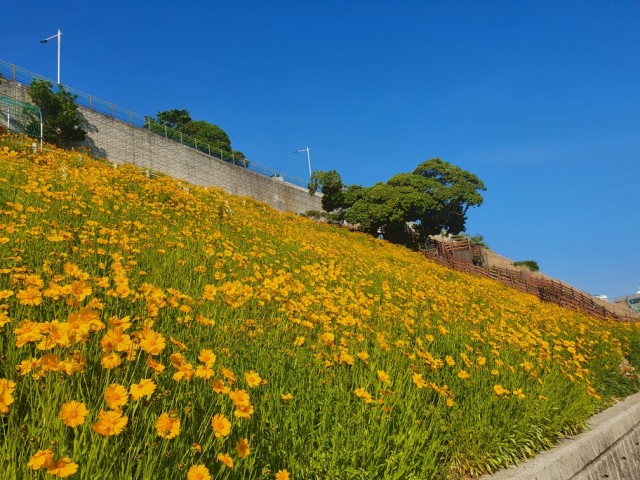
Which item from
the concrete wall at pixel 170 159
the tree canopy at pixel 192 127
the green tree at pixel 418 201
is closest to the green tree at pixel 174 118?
the tree canopy at pixel 192 127

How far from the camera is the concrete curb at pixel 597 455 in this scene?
3396mm

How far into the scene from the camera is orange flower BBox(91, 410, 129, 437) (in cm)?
146

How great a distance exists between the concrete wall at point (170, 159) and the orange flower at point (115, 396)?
987 inches

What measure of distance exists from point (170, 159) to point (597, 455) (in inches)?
1152

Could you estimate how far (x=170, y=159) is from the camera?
96.7 feet

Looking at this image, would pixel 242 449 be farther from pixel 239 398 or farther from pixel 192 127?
pixel 192 127

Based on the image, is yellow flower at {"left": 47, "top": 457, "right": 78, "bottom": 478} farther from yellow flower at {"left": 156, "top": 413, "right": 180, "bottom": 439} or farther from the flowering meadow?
yellow flower at {"left": 156, "top": 413, "right": 180, "bottom": 439}

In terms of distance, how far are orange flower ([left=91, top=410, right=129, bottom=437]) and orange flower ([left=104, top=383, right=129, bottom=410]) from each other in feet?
0.14

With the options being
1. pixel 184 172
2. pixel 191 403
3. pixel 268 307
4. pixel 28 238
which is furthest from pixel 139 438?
pixel 184 172

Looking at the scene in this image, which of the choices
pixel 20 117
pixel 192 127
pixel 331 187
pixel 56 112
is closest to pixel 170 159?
pixel 56 112

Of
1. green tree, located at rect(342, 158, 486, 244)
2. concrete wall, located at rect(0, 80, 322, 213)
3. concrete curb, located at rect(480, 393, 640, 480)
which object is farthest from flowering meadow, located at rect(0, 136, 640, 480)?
green tree, located at rect(342, 158, 486, 244)

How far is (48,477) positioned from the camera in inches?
55.0

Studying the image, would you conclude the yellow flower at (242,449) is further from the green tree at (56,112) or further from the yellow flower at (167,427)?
the green tree at (56,112)

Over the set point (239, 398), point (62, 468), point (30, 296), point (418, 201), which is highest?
point (418, 201)
